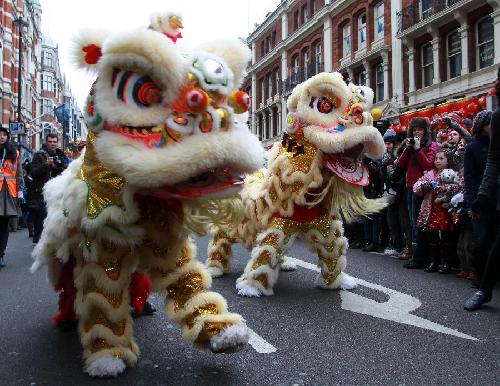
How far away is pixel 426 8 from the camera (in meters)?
19.7

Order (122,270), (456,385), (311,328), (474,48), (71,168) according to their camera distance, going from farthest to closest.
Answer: (474,48) → (311,328) → (71,168) → (122,270) → (456,385)

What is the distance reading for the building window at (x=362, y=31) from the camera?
23.8 m

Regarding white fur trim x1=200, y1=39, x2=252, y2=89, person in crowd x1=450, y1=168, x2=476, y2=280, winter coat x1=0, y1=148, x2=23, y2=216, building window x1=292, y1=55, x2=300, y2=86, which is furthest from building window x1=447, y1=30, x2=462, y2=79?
white fur trim x1=200, y1=39, x2=252, y2=89

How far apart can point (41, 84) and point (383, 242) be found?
196 ft

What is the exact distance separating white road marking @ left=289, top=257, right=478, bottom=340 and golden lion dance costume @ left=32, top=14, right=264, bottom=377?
5.38ft

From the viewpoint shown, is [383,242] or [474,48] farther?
[474,48]

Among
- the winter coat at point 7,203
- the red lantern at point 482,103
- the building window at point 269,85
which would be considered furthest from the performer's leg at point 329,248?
the building window at point 269,85

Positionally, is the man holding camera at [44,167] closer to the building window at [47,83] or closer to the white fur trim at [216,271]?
the white fur trim at [216,271]

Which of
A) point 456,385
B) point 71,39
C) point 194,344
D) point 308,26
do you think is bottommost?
point 456,385

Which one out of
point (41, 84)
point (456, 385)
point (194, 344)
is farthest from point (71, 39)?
point (41, 84)

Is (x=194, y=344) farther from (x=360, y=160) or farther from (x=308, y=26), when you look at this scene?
(x=308, y=26)

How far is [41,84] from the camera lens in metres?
59.8

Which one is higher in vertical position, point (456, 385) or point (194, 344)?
point (194, 344)

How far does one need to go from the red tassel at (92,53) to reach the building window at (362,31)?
897 inches
